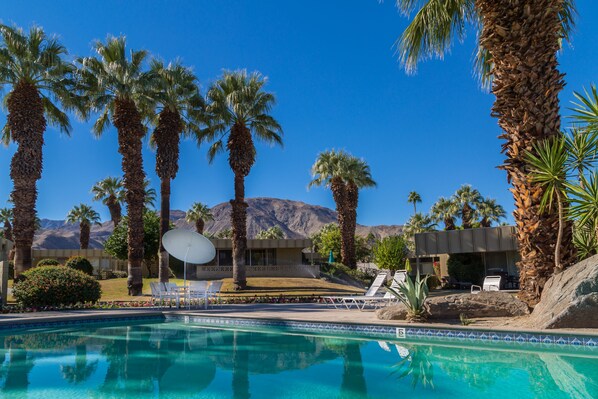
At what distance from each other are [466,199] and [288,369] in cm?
4306

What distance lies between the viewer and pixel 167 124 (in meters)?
23.5

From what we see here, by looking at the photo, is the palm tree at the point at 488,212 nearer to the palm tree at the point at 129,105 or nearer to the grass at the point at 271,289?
the grass at the point at 271,289

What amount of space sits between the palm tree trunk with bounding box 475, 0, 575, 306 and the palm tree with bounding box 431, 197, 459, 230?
122ft

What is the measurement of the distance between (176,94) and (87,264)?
15.1 meters

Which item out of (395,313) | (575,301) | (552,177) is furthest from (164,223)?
(575,301)

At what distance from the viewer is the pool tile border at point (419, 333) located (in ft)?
25.3

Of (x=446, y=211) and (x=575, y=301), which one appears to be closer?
(x=575, y=301)

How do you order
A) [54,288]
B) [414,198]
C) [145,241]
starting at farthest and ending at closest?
[414,198] < [145,241] < [54,288]

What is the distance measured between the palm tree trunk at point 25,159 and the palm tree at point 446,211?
36.3 metres

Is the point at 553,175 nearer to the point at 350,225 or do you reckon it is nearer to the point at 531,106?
the point at 531,106

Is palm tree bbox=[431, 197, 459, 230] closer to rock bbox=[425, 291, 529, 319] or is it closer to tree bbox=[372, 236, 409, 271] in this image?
tree bbox=[372, 236, 409, 271]

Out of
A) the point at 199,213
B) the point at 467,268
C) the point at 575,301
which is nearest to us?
the point at 575,301

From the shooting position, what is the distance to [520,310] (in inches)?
383

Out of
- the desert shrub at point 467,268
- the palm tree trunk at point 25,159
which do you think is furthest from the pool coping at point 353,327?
the desert shrub at point 467,268
